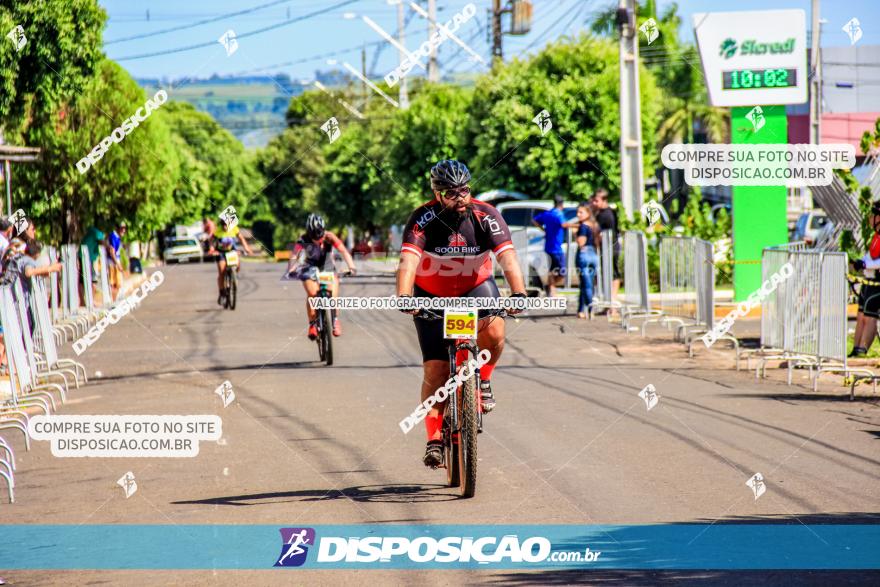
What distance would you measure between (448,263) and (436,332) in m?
0.46

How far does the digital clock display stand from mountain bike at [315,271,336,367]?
9.44 metres

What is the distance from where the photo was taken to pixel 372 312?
2645cm

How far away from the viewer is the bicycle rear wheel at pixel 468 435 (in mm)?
8008

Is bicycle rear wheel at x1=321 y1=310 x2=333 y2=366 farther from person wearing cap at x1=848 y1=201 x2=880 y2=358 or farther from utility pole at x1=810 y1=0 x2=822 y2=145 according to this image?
utility pole at x1=810 y1=0 x2=822 y2=145

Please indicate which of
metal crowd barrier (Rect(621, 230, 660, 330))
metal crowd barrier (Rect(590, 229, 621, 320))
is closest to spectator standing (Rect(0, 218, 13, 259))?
metal crowd barrier (Rect(621, 230, 660, 330))

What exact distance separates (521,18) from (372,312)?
2230 cm

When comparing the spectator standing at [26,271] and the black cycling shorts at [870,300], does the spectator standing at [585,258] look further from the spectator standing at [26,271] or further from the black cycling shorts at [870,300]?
the spectator standing at [26,271]

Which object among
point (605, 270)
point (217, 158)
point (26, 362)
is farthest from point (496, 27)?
point (217, 158)

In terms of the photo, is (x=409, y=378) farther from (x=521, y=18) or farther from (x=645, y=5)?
(x=645, y=5)

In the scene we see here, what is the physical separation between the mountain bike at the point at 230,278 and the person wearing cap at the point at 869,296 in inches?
550

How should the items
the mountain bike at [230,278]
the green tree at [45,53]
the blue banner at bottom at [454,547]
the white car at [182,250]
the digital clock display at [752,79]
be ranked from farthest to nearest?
1. the white car at [182,250]
2. the mountain bike at [230,278]
3. the digital clock display at [752,79]
4. the green tree at [45,53]
5. the blue banner at bottom at [454,547]

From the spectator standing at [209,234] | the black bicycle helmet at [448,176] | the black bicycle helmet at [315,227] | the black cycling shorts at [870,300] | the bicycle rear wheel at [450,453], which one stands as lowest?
the bicycle rear wheel at [450,453]

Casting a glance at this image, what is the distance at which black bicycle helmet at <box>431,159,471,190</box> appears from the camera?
329 inches

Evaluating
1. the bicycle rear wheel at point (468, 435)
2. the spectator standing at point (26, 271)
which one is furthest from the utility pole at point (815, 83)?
the bicycle rear wheel at point (468, 435)
